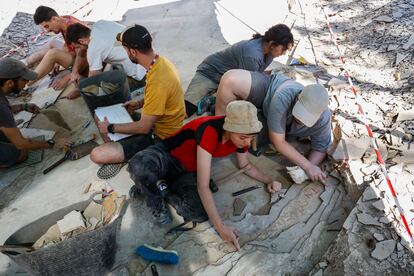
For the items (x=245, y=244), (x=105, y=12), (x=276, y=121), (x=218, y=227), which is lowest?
(x=245, y=244)

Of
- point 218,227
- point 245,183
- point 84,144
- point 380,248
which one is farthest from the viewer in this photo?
point 84,144

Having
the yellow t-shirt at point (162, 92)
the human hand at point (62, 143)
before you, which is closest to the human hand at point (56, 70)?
the human hand at point (62, 143)

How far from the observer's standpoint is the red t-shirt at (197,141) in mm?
2783

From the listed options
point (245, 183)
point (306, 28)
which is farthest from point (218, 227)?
point (306, 28)

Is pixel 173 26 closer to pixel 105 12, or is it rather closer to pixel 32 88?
pixel 105 12

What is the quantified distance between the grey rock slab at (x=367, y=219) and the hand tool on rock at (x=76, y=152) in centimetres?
313

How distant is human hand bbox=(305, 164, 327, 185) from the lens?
3.30 meters

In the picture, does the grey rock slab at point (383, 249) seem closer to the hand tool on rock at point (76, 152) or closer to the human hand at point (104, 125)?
the human hand at point (104, 125)

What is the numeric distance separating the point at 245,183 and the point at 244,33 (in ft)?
12.3

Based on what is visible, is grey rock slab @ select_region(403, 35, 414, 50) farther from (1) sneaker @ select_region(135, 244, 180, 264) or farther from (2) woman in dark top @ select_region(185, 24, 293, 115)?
(1) sneaker @ select_region(135, 244, 180, 264)

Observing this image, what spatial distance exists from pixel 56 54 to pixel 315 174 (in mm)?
4340

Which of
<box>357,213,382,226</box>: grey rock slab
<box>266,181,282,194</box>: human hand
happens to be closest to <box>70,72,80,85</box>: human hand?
<box>266,181,282,194</box>: human hand

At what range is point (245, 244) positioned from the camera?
9.61 ft

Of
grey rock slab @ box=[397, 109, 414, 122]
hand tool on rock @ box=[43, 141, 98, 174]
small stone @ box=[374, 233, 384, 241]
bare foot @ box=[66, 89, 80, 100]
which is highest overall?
bare foot @ box=[66, 89, 80, 100]
